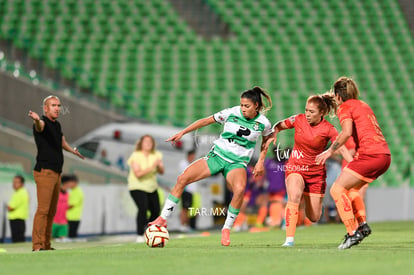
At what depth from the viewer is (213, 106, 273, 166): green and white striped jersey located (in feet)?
35.6

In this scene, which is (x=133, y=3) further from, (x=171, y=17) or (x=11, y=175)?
(x=11, y=175)

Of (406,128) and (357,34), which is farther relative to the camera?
(357,34)

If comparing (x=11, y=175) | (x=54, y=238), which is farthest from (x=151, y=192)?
(x=11, y=175)

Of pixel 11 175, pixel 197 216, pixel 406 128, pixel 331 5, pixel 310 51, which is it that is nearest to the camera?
pixel 11 175

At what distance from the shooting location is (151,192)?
625 inches

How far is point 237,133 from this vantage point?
35.6 ft

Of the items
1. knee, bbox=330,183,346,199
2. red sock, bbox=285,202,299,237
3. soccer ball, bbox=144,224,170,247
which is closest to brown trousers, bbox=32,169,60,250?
soccer ball, bbox=144,224,170,247

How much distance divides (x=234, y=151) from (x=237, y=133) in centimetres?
22

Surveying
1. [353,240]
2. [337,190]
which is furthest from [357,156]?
[353,240]

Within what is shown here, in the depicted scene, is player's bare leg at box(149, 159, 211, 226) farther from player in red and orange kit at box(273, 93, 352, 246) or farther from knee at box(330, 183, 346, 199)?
knee at box(330, 183, 346, 199)

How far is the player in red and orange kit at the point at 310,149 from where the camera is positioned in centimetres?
1093

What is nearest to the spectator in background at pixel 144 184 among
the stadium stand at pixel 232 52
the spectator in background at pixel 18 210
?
the spectator in background at pixel 18 210

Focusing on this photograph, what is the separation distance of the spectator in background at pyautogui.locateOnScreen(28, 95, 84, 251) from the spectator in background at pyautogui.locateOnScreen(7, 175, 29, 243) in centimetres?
506

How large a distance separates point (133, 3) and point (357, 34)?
9.03m
